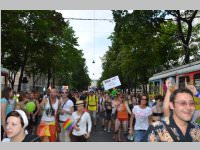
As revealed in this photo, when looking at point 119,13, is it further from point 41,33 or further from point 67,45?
point 67,45

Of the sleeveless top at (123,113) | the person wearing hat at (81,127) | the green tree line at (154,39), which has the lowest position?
the person wearing hat at (81,127)

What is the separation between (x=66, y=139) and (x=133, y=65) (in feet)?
111

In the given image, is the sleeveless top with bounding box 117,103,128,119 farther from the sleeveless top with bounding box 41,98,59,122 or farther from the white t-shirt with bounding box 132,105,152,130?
the sleeveless top with bounding box 41,98,59,122

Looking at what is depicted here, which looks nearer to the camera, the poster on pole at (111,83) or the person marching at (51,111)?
the person marching at (51,111)

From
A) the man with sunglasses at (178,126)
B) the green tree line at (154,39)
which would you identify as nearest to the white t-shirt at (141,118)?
the man with sunglasses at (178,126)

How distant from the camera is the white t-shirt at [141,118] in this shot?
10758 millimetres

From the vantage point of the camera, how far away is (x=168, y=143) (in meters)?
4.15

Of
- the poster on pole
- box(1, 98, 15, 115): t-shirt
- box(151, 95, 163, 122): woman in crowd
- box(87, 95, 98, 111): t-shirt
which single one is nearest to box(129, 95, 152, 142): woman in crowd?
box(151, 95, 163, 122): woman in crowd

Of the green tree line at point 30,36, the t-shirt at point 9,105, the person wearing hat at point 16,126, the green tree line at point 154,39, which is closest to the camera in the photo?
the person wearing hat at point 16,126

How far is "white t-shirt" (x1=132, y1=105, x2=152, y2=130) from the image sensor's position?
1076 centimetres

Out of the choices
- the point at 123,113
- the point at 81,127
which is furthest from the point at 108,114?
the point at 81,127

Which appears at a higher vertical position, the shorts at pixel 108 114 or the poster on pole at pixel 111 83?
the poster on pole at pixel 111 83

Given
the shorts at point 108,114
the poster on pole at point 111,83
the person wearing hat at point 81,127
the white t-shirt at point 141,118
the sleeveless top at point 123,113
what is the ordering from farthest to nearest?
the poster on pole at point 111,83
the shorts at point 108,114
the sleeveless top at point 123,113
the white t-shirt at point 141,118
the person wearing hat at point 81,127

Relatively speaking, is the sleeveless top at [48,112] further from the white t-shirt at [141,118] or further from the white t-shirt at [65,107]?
the white t-shirt at [141,118]
